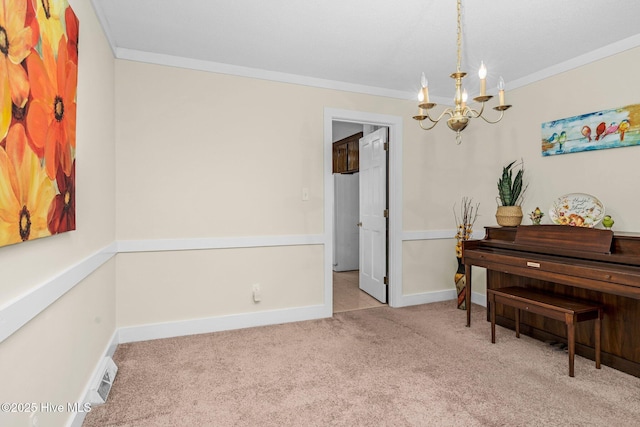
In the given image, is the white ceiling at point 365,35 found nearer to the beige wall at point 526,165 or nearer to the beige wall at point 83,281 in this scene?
the beige wall at point 526,165

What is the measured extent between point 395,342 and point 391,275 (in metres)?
1.10

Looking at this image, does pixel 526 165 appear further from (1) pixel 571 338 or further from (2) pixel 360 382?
(2) pixel 360 382

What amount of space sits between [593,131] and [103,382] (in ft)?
13.1

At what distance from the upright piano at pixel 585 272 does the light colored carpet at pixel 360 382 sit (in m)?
0.14

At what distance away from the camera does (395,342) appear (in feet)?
9.00

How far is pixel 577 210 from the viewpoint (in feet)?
9.04

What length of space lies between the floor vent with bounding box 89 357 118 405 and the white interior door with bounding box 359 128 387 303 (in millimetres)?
2693

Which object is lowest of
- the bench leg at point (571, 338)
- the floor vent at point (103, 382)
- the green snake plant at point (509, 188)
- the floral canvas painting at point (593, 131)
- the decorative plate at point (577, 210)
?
the floor vent at point (103, 382)

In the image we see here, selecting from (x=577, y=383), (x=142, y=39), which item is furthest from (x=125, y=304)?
(x=577, y=383)

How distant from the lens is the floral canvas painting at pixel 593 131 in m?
2.54

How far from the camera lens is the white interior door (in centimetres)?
388

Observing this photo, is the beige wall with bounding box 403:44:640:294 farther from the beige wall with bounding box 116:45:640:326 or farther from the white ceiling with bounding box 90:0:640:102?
the white ceiling with bounding box 90:0:640:102

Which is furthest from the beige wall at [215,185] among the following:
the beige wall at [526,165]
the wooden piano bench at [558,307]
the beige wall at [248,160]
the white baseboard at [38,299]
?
the wooden piano bench at [558,307]

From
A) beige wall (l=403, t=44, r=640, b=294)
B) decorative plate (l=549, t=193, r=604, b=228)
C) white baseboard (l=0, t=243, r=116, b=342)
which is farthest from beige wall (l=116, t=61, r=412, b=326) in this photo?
decorative plate (l=549, t=193, r=604, b=228)
